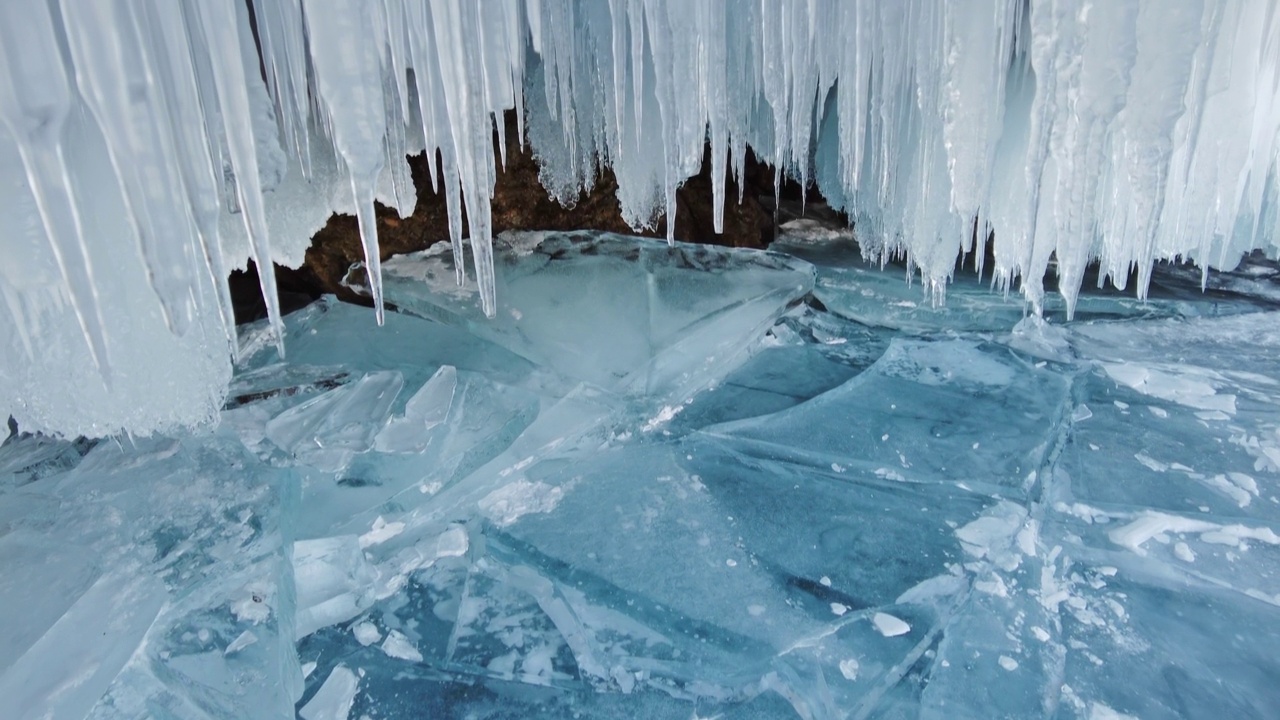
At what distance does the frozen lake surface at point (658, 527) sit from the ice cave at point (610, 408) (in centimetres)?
1

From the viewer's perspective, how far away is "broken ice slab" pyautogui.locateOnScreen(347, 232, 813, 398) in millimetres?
3461

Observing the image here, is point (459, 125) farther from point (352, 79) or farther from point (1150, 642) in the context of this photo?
point (1150, 642)

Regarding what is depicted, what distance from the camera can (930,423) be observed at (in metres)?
3.02

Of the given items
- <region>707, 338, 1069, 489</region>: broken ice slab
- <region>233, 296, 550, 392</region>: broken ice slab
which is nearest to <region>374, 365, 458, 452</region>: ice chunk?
<region>233, 296, 550, 392</region>: broken ice slab

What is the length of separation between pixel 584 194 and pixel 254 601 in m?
3.11

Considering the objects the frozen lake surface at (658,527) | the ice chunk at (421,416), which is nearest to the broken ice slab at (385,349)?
the frozen lake surface at (658,527)

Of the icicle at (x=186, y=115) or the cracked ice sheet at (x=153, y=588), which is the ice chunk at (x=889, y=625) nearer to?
the cracked ice sheet at (x=153, y=588)

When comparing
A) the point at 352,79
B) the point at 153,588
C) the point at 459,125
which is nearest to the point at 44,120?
the point at 352,79

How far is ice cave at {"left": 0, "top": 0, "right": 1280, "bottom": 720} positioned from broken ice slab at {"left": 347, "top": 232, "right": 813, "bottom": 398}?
0.03 meters

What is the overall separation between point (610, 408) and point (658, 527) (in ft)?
2.56

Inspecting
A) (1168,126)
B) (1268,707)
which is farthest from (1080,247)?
(1268,707)

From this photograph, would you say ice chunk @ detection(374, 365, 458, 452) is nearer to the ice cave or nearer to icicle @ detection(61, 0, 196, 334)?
the ice cave

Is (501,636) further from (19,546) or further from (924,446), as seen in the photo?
(924,446)

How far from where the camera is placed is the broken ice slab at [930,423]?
2727 mm
